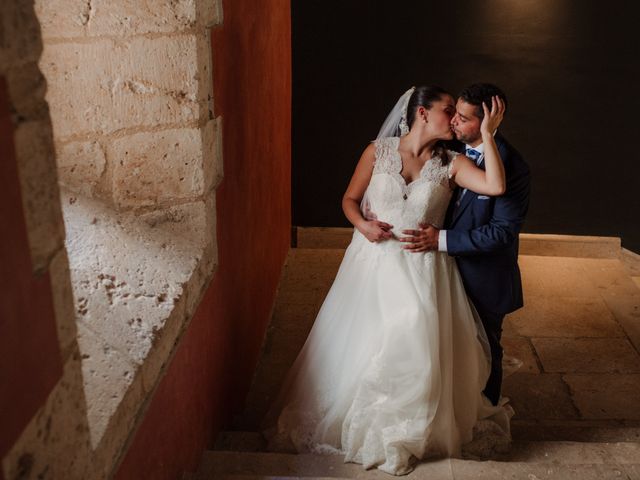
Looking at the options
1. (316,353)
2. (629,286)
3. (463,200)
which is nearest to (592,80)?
(629,286)

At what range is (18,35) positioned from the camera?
785mm

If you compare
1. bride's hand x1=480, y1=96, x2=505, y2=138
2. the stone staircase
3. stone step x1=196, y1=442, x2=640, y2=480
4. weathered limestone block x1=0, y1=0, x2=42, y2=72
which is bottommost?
the stone staircase

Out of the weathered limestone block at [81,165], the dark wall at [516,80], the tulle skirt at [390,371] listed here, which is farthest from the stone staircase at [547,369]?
the weathered limestone block at [81,165]

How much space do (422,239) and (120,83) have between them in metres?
1.30

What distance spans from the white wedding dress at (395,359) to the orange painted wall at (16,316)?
1756 millimetres

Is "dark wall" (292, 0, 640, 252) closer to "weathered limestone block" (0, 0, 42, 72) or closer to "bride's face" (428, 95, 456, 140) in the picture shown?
"bride's face" (428, 95, 456, 140)

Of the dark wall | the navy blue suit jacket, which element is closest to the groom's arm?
the navy blue suit jacket

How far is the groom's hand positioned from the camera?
2.57 meters

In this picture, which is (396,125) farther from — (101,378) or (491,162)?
(101,378)

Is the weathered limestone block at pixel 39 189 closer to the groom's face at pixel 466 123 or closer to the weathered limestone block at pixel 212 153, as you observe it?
the weathered limestone block at pixel 212 153

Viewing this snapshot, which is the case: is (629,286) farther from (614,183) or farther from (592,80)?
(592,80)

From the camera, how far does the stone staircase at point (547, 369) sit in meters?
2.32

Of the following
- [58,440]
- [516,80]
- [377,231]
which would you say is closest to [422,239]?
[377,231]

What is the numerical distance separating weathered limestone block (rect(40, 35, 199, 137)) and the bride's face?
101cm
